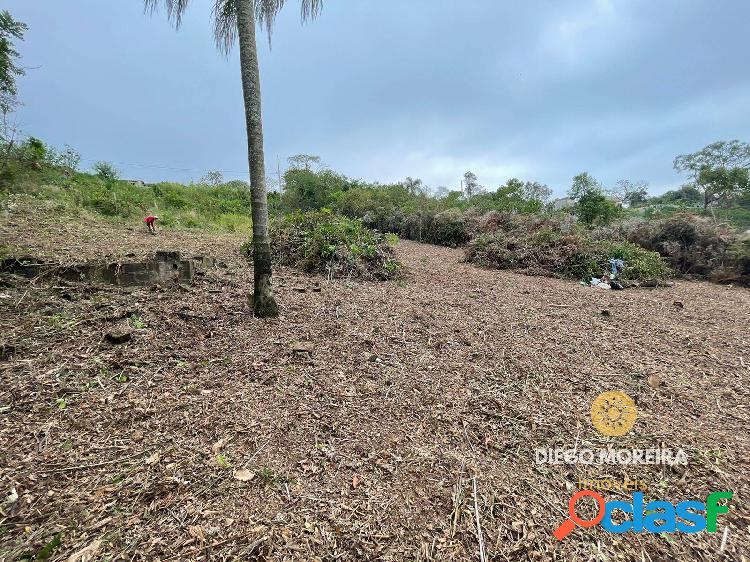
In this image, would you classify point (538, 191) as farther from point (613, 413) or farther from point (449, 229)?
point (613, 413)

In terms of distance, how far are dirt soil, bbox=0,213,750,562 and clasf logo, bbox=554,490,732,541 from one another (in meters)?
0.04

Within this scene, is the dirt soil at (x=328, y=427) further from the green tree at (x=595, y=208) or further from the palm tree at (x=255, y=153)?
the green tree at (x=595, y=208)

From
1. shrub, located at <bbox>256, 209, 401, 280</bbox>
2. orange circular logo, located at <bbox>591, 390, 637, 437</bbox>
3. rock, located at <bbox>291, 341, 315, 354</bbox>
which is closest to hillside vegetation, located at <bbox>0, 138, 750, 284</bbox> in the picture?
shrub, located at <bbox>256, 209, 401, 280</bbox>

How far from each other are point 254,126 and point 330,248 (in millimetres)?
2417

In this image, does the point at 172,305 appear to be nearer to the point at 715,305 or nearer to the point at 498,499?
the point at 498,499

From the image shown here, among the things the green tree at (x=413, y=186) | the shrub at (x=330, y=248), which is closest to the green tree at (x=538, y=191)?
the green tree at (x=413, y=186)

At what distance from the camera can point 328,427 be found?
71.7 inches

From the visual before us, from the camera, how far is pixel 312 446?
5.52 feet

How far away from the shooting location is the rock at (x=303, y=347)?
2.54 meters

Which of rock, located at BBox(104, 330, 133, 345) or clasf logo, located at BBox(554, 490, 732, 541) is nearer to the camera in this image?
clasf logo, located at BBox(554, 490, 732, 541)

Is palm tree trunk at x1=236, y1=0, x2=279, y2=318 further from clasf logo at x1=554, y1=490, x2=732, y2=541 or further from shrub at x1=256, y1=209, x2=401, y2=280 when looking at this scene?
clasf logo at x1=554, y1=490, x2=732, y2=541

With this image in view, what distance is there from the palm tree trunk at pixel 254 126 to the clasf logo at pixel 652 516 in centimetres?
272

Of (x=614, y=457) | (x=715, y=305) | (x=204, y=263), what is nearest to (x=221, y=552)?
(x=614, y=457)

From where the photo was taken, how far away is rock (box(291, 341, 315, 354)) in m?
2.54
